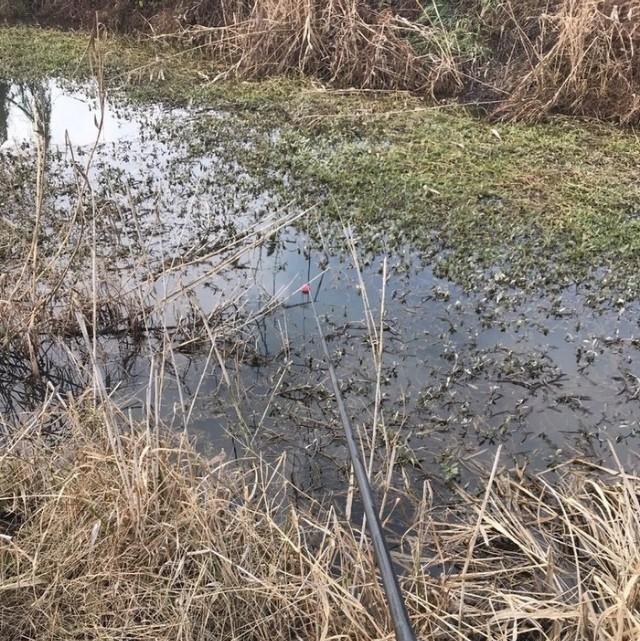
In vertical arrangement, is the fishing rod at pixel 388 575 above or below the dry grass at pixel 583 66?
below

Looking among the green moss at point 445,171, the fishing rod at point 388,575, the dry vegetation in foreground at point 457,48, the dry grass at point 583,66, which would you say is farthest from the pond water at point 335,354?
the dry vegetation in foreground at point 457,48

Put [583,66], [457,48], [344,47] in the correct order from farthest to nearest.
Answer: [344,47] < [457,48] < [583,66]

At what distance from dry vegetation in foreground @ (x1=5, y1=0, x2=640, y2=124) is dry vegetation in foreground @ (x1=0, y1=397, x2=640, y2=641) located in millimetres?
4930

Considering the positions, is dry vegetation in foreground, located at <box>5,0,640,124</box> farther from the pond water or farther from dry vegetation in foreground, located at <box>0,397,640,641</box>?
dry vegetation in foreground, located at <box>0,397,640,641</box>

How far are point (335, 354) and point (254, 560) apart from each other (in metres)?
1.52

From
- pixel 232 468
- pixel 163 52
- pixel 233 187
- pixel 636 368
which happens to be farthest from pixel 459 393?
pixel 163 52

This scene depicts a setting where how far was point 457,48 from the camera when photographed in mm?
7332

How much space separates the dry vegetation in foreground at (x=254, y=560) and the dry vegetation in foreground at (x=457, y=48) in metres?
4.93

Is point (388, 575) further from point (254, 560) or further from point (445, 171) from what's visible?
point (445, 171)

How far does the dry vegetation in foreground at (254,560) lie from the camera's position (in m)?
2.16

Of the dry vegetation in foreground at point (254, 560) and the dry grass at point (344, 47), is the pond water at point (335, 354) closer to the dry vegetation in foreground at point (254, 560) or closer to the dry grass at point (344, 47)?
the dry vegetation in foreground at point (254, 560)

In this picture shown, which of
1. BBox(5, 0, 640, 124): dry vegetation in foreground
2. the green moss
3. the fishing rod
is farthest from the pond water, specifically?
BBox(5, 0, 640, 124): dry vegetation in foreground

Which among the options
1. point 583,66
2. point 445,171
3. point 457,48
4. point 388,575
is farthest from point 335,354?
point 457,48

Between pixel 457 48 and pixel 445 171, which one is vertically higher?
pixel 457 48
